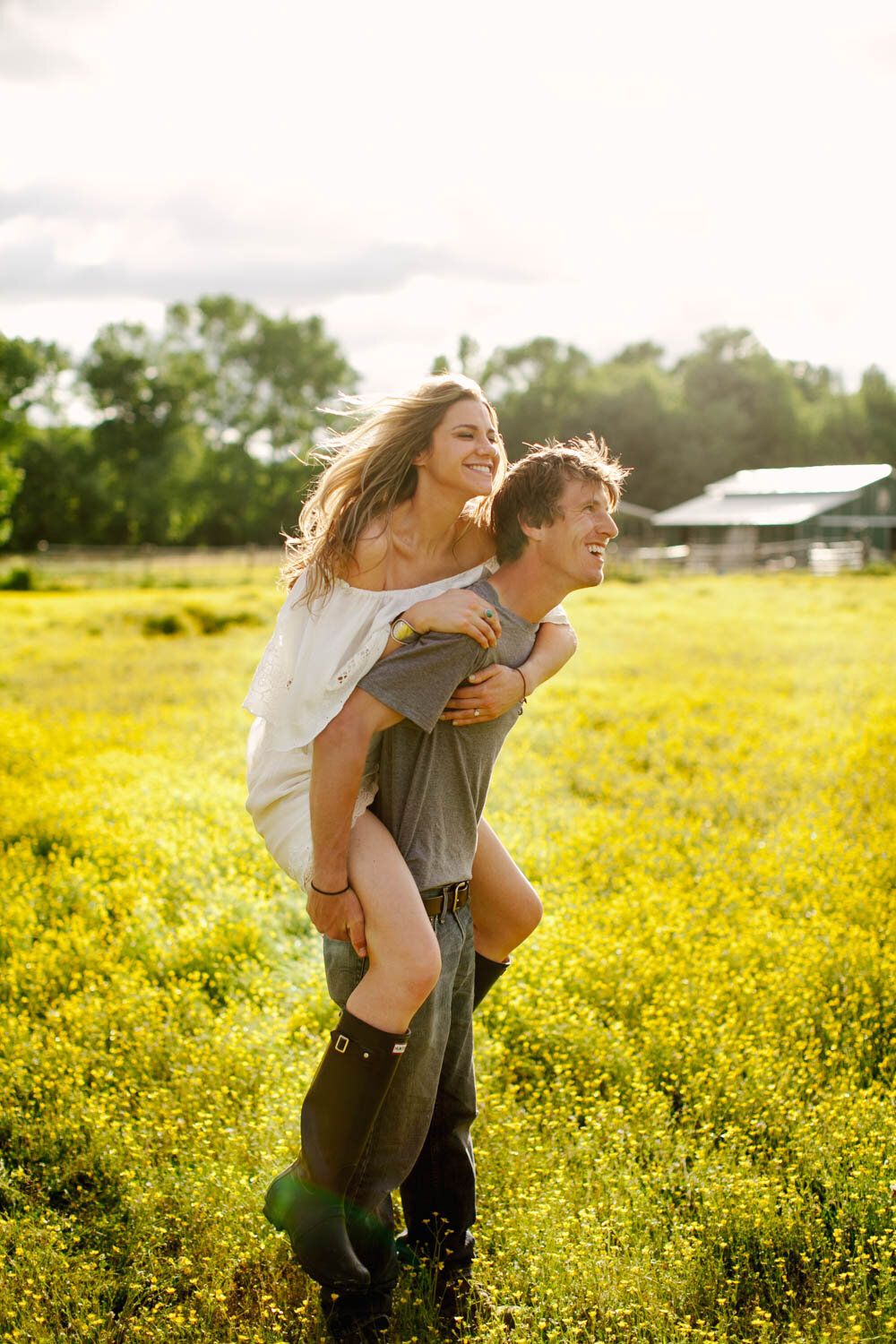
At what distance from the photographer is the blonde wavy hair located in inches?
120

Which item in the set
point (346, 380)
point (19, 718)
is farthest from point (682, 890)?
point (346, 380)

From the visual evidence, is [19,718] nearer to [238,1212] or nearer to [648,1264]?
[238,1212]

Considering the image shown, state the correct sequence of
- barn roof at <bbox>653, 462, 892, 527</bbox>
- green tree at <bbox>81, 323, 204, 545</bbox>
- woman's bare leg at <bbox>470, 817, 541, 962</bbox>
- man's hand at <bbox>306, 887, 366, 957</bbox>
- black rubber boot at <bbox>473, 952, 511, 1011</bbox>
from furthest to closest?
green tree at <bbox>81, 323, 204, 545</bbox>, barn roof at <bbox>653, 462, 892, 527</bbox>, black rubber boot at <bbox>473, 952, 511, 1011</bbox>, woman's bare leg at <bbox>470, 817, 541, 962</bbox>, man's hand at <bbox>306, 887, 366, 957</bbox>

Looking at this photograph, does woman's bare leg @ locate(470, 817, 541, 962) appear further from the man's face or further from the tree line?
the tree line

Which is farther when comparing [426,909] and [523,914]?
[523,914]

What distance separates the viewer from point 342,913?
2.94m

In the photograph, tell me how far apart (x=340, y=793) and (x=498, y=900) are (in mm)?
799

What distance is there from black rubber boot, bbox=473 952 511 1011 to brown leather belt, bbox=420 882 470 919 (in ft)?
1.38

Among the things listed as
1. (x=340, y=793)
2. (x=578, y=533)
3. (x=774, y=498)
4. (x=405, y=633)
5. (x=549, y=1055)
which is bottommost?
(x=549, y=1055)

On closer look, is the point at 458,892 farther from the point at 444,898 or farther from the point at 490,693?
the point at 490,693

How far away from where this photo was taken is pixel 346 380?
80.0 metres

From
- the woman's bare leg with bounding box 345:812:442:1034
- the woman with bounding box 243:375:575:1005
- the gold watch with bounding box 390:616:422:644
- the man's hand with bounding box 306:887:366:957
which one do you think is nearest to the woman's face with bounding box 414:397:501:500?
the woman with bounding box 243:375:575:1005

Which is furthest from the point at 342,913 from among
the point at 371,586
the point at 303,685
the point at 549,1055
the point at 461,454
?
the point at 549,1055

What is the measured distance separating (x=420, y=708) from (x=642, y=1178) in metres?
1.88
